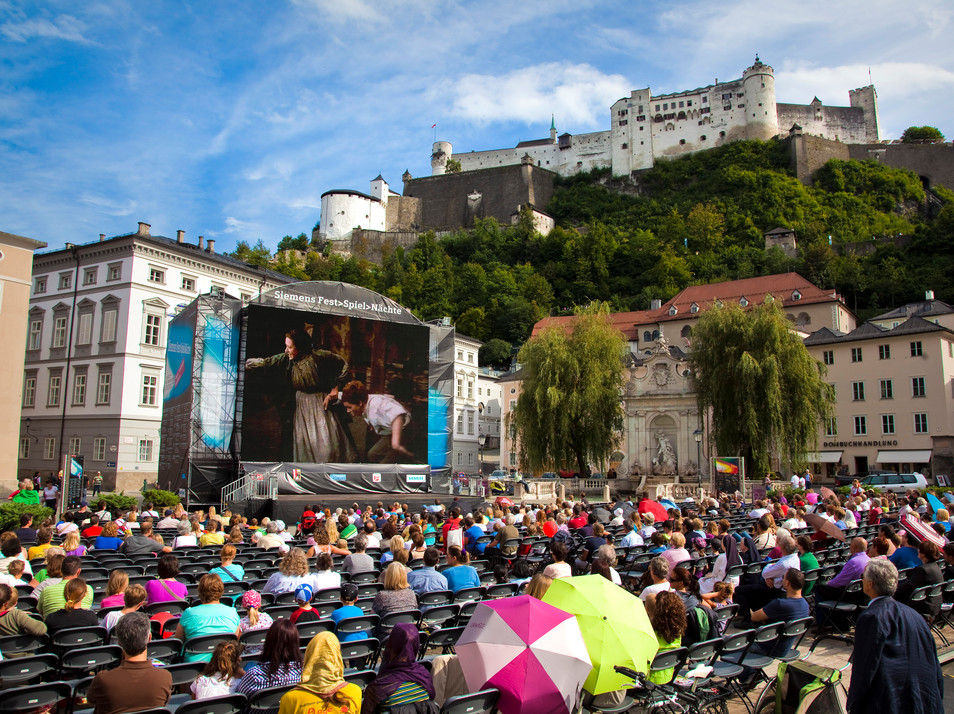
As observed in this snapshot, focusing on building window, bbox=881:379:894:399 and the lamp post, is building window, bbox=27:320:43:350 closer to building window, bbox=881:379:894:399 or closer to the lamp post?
the lamp post

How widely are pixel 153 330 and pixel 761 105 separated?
9231 cm

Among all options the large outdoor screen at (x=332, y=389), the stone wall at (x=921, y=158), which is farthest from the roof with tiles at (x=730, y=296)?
the stone wall at (x=921, y=158)

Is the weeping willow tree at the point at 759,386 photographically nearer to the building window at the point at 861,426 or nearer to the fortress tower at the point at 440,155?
the building window at the point at 861,426

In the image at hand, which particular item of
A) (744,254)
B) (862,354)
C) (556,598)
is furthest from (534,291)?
(556,598)

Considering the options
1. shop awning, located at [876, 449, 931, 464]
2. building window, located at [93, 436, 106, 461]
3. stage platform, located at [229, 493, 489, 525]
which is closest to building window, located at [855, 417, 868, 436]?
shop awning, located at [876, 449, 931, 464]

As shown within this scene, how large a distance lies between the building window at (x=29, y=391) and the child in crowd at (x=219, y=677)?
4053 cm

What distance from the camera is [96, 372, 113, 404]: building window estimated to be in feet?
120

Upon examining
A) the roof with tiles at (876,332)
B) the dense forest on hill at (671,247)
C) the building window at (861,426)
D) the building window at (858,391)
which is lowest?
the building window at (861,426)

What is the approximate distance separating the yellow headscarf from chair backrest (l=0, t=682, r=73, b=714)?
1622 millimetres

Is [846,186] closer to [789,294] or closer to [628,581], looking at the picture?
[789,294]

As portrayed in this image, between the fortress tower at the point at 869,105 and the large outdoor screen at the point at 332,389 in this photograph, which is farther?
the fortress tower at the point at 869,105

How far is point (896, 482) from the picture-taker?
31.0 metres

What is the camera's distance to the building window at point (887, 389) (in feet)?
144

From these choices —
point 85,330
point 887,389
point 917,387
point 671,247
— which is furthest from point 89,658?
point 671,247
